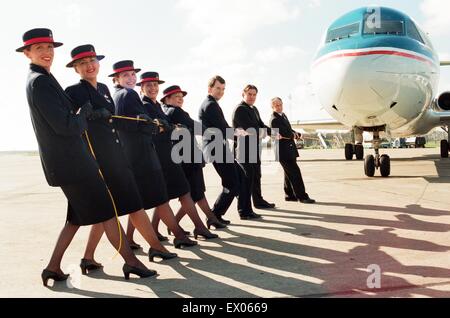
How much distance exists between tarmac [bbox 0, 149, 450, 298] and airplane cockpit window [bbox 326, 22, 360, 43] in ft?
12.9

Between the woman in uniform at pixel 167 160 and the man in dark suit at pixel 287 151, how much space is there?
275cm

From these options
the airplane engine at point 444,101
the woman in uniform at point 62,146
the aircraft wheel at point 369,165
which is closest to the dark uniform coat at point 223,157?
the woman in uniform at point 62,146

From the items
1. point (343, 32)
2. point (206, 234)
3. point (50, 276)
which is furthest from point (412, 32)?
point (50, 276)

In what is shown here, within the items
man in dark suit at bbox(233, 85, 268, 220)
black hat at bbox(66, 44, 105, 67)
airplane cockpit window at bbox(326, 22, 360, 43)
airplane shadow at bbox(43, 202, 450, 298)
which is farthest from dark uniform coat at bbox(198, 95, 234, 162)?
airplane cockpit window at bbox(326, 22, 360, 43)

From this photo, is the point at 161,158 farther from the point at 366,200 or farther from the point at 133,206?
the point at 366,200

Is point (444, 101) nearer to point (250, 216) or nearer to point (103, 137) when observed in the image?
point (250, 216)

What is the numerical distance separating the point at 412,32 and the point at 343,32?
1667 millimetres

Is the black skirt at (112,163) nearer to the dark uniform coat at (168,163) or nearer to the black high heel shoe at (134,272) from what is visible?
the black high heel shoe at (134,272)

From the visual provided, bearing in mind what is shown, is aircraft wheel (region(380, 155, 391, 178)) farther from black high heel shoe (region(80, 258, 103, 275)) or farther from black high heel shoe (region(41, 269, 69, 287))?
black high heel shoe (region(41, 269, 69, 287))

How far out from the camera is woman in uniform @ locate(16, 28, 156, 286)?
3.32 meters

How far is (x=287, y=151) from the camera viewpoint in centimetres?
747

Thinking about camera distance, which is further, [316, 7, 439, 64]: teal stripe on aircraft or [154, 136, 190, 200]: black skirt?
[316, 7, 439, 64]: teal stripe on aircraft
